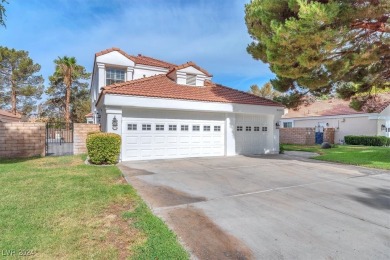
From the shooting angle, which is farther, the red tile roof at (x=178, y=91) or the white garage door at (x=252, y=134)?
the white garage door at (x=252, y=134)

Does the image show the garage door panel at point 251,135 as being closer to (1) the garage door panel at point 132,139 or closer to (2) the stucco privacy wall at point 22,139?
(1) the garage door panel at point 132,139

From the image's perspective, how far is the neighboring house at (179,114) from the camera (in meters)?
11.8

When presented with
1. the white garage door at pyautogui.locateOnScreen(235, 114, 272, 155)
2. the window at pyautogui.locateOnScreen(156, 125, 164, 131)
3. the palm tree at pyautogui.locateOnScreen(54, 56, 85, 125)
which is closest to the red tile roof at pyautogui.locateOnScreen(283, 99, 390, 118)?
the white garage door at pyautogui.locateOnScreen(235, 114, 272, 155)

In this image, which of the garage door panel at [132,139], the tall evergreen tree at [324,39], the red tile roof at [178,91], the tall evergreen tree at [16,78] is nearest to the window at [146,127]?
the garage door panel at [132,139]

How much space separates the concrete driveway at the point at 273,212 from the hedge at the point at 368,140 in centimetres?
1590

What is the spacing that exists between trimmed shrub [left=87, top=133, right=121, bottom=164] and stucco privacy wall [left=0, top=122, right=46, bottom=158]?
4577mm

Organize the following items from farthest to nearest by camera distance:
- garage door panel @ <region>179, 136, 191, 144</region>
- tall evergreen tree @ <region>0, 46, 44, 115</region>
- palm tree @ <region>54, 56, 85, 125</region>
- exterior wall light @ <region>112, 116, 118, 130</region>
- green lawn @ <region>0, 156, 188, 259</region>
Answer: tall evergreen tree @ <region>0, 46, 44, 115</region>
palm tree @ <region>54, 56, 85, 125</region>
garage door panel @ <region>179, 136, 191, 144</region>
exterior wall light @ <region>112, 116, 118, 130</region>
green lawn @ <region>0, 156, 188, 259</region>

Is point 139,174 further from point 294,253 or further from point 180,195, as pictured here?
point 294,253

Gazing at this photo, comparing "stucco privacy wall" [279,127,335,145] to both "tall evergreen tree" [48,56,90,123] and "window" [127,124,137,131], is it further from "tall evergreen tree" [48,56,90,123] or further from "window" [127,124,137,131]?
"tall evergreen tree" [48,56,90,123]

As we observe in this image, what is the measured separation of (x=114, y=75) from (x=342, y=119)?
23557mm

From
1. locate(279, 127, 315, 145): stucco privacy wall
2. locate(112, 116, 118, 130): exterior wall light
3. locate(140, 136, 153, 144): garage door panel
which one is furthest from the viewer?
locate(279, 127, 315, 145): stucco privacy wall

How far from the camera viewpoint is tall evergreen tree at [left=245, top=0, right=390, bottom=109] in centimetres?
901

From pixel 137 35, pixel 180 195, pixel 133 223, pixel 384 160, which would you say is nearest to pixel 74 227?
pixel 133 223

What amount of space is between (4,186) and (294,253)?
725 centimetres
